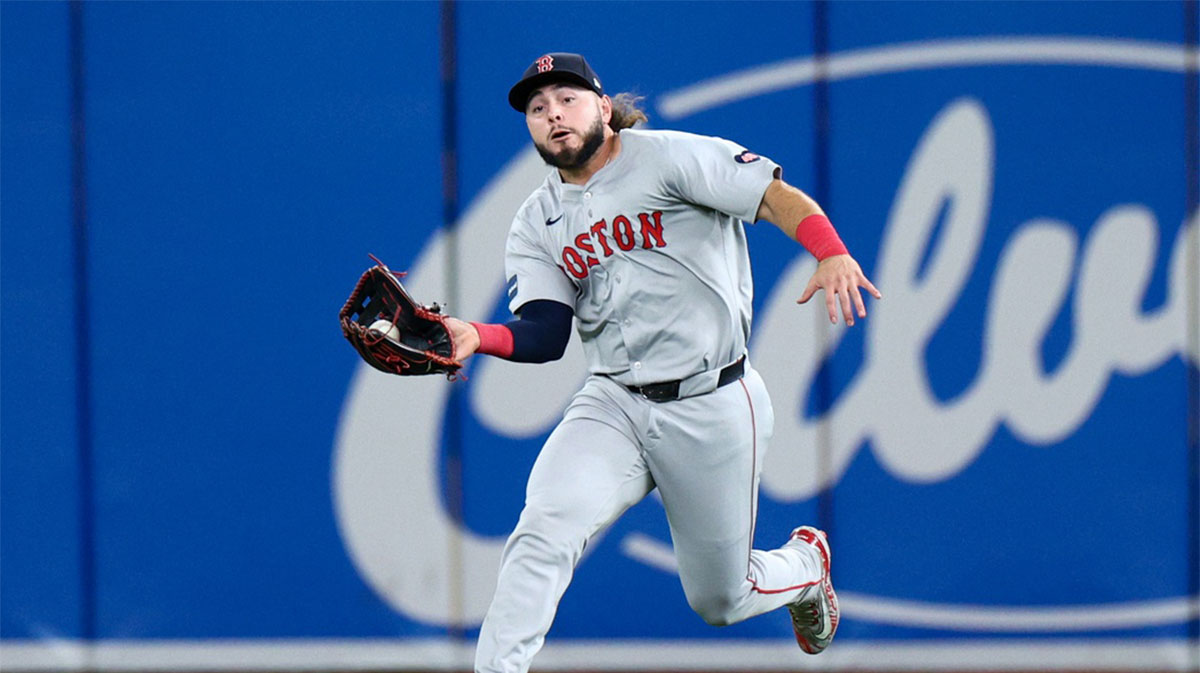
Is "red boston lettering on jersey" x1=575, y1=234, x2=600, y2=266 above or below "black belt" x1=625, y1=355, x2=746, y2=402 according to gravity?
above

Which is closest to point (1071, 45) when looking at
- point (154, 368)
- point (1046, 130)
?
point (1046, 130)

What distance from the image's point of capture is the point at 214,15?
16.3ft

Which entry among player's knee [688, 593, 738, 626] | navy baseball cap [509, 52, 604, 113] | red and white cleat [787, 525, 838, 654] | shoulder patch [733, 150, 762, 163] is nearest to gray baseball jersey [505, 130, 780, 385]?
shoulder patch [733, 150, 762, 163]

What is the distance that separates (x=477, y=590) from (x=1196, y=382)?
2630 millimetres

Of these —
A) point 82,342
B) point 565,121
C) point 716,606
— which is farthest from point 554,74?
point 82,342

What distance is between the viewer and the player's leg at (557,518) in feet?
9.25

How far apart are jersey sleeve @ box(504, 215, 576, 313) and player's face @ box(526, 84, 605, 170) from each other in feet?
0.76

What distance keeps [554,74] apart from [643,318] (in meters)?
0.58

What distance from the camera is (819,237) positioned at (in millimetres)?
2867

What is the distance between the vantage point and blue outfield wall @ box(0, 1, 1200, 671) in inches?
190

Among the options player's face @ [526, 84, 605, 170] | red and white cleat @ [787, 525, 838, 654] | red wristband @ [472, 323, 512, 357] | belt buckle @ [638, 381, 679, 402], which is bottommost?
red and white cleat @ [787, 525, 838, 654]

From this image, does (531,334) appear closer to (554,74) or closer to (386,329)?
(386,329)

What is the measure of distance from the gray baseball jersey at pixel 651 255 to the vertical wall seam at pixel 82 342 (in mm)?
2474

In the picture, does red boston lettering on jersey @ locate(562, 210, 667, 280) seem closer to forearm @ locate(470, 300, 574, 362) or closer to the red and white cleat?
forearm @ locate(470, 300, 574, 362)
